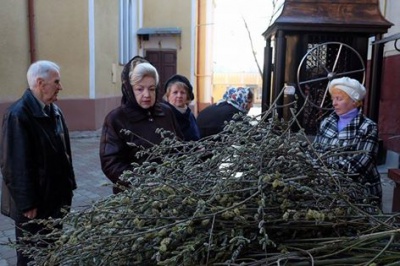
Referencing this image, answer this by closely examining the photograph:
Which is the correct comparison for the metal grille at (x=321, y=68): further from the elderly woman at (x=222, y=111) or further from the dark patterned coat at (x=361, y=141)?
the dark patterned coat at (x=361, y=141)

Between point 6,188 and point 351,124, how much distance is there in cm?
213

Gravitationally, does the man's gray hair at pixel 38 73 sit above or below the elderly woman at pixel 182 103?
above

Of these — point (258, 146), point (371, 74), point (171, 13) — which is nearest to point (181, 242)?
point (258, 146)

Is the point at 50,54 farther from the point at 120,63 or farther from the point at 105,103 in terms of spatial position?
the point at 120,63

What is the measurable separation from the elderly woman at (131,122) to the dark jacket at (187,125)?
658 millimetres

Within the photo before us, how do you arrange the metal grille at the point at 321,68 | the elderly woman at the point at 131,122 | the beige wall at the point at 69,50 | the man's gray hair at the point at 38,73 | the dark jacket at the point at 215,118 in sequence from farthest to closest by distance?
the beige wall at the point at 69,50 → the dark jacket at the point at 215,118 → the metal grille at the point at 321,68 → the man's gray hair at the point at 38,73 → the elderly woman at the point at 131,122

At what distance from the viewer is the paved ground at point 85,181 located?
12.1 feet

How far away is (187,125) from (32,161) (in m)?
Result: 1.18

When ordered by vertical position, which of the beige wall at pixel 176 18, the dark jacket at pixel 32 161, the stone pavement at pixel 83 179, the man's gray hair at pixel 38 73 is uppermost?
the beige wall at pixel 176 18

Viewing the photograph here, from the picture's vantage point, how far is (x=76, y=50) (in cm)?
1066

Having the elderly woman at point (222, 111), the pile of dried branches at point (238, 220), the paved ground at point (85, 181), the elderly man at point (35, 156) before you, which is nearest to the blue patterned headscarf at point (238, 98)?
the elderly woman at point (222, 111)

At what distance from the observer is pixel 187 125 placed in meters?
3.29

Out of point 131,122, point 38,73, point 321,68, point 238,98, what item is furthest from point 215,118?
point 38,73

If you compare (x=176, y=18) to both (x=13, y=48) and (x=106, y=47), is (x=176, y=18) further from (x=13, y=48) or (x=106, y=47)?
(x=13, y=48)
